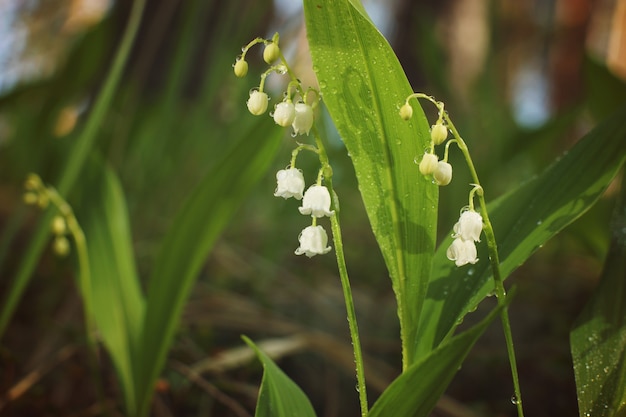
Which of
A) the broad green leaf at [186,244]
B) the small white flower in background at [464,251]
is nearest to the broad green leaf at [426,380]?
the small white flower in background at [464,251]

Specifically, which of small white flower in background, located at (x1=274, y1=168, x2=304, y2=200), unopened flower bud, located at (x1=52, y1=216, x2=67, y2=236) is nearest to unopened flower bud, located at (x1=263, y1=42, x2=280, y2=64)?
small white flower in background, located at (x1=274, y1=168, x2=304, y2=200)

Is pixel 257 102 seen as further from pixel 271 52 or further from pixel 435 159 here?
pixel 435 159

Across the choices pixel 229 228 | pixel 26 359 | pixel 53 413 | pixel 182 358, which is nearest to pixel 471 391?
pixel 182 358

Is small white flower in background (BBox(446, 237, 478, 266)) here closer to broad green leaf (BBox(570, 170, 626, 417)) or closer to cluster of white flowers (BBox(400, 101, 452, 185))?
cluster of white flowers (BBox(400, 101, 452, 185))

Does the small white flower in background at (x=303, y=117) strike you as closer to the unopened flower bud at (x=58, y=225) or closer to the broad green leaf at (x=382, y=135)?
the broad green leaf at (x=382, y=135)

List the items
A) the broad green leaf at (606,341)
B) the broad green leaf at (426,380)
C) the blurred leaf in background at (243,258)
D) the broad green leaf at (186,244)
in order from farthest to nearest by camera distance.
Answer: the blurred leaf in background at (243,258), the broad green leaf at (186,244), the broad green leaf at (606,341), the broad green leaf at (426,380)

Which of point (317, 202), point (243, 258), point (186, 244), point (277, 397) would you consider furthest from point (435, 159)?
point (243, 258)
